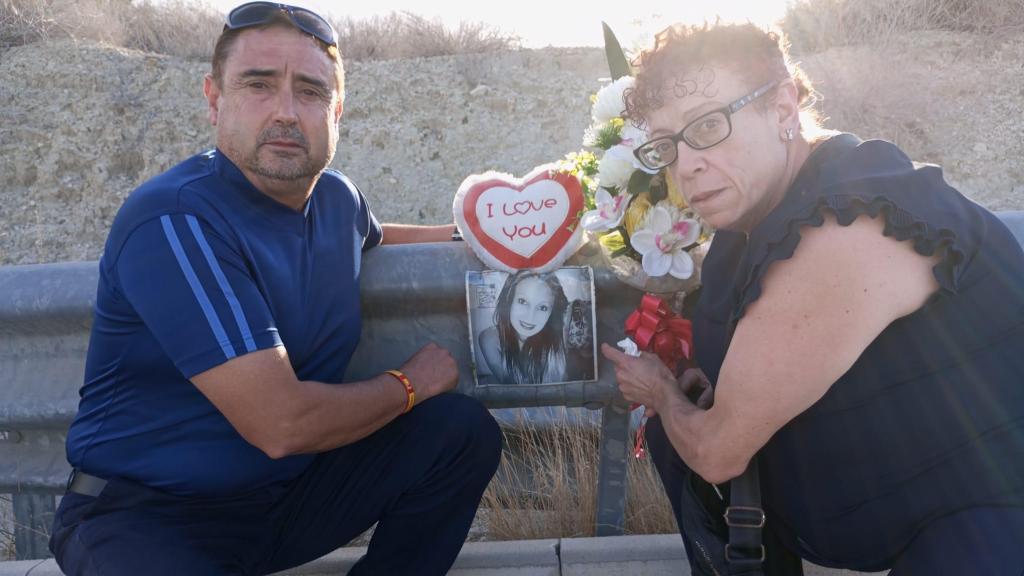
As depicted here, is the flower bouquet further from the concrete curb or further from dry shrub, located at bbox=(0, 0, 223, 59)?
dry shrub, located at bbox=(0, 0, 223, 59)

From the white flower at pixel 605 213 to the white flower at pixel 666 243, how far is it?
0.08 meters

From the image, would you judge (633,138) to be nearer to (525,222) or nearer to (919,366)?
(525,222)

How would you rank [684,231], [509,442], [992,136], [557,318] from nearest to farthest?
[684,231]
[557,318]
[509,442]
[992,136]

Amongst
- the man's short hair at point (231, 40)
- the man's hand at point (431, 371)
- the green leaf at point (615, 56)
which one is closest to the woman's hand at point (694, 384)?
the man's hand at point (431, 371)

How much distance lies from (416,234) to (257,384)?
109 centimetres

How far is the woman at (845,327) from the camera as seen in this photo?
1.90 m

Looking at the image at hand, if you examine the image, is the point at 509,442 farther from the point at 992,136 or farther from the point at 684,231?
the point at 992,136

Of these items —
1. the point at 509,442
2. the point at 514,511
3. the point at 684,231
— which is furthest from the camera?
the point at 509,442

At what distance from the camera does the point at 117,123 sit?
36.4ft

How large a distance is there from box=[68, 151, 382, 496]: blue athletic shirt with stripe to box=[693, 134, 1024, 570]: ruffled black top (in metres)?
1.20

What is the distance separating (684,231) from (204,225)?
128cm

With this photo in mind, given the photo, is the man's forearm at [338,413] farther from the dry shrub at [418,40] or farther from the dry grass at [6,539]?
the dry shrub at [418,40]

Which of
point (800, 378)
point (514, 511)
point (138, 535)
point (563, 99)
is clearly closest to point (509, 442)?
point (514, 511)

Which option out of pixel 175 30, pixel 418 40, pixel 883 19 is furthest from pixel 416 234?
pixel 175 30
